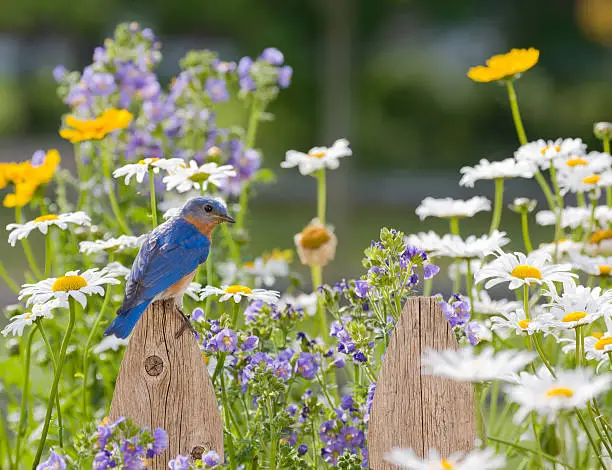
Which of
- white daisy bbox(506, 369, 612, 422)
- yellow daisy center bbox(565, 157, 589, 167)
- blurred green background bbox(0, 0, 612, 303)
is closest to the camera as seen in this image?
white daisy bbox(506, 369, 612, 422)

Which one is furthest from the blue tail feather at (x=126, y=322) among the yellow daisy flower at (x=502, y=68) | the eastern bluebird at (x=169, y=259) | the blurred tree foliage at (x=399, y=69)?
the blurred tree foliage at (x=399, y=69)

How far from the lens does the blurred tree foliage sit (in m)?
9.39

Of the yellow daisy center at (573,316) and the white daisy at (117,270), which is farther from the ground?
the white daisy at (117,270)

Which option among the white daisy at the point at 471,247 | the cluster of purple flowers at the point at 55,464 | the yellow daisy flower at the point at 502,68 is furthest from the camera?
the yellow daisy flower at the point at 502,68

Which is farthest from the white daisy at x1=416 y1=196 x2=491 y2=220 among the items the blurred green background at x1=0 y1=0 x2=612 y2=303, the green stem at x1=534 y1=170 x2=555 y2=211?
the blurred green background at x1=0 y1=0 x2=612 y2=303

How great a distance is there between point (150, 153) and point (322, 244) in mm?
560

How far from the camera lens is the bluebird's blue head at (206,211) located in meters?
1.39

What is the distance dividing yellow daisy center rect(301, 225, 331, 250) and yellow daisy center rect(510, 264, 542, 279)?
0.54 m

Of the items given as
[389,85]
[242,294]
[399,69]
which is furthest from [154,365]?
[399,69]

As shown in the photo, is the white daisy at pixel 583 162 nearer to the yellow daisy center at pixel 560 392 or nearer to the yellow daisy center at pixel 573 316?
the yellow daisy center at pixel 573 316

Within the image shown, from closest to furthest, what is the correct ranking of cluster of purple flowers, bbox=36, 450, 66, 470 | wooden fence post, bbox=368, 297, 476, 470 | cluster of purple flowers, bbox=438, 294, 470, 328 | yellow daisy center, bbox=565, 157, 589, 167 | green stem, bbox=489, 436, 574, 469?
green stem, bbox=489, 436, 574, 469, cluster of purple flowers, bbox=36, 450, 66, 470, wooden fence post, bbox=368, 297, 476, 470, cluster of purple flowers, bbox=438, 294, 470, 328, yellow daisy center, bbox=565, 157, 589, 167

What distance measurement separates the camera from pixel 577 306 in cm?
140

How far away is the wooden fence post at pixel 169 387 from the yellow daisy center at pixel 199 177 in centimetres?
28

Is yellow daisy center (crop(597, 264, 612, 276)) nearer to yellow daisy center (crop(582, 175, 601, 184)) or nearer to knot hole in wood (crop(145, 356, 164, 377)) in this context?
yellow daisy center (crop(582, 175, 601, 184))
